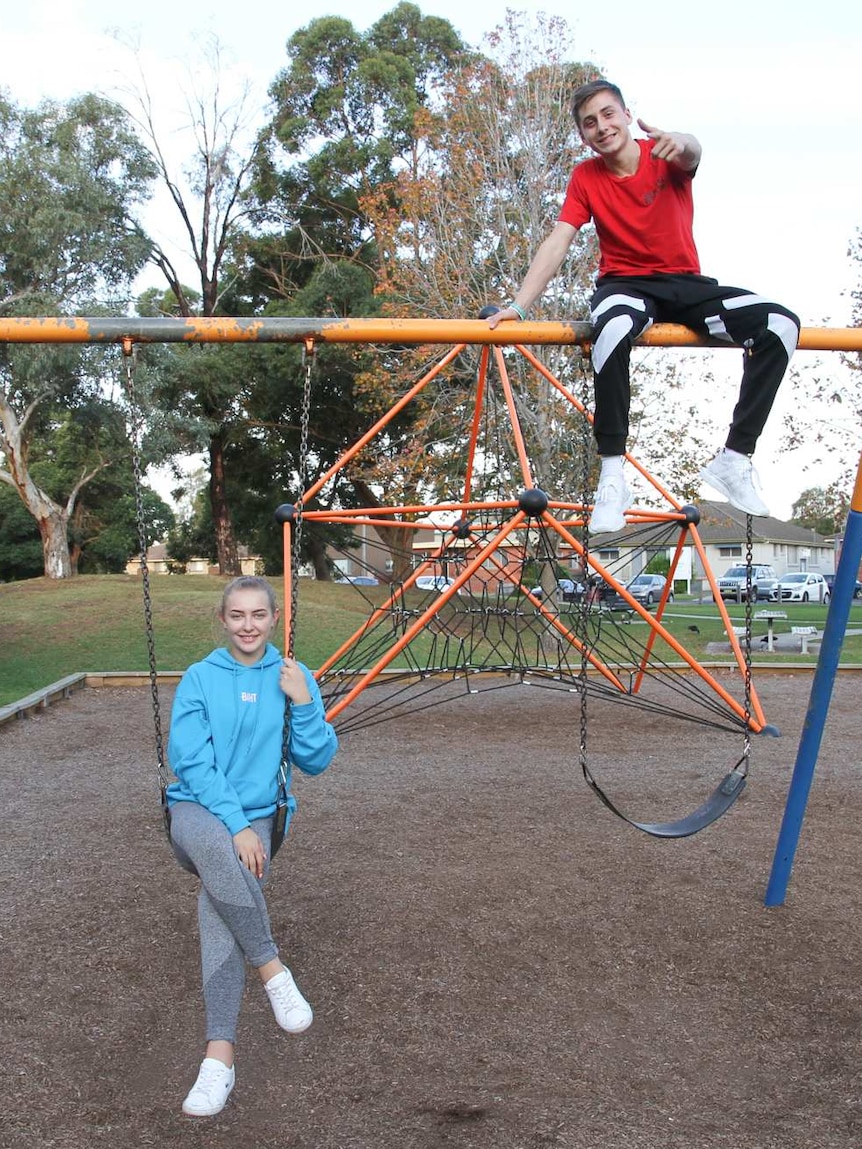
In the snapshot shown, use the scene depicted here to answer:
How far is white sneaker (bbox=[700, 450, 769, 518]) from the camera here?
329 centimetres

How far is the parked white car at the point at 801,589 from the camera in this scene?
105ft

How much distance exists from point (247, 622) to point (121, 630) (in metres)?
12.9

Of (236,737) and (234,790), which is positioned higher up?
(236,737)

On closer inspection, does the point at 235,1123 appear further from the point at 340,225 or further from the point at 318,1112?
the point at 340,225

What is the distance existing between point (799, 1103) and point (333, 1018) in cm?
125

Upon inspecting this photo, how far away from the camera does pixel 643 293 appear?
3.35m

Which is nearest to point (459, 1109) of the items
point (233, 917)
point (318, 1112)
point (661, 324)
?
point (318, 1112)

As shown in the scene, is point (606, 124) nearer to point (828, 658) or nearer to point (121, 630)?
point (828, 658)

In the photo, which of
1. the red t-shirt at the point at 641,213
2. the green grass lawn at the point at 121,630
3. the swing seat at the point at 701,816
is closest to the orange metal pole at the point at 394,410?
the red t-shirt at the point at 641,213

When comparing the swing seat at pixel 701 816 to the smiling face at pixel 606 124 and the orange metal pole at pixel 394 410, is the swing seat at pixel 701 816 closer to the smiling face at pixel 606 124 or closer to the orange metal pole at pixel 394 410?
the smiling face at pixel 606 124

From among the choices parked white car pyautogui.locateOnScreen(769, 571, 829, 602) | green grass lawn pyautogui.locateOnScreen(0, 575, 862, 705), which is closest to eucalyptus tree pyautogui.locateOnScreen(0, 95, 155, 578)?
green grass lawn pyautogui.locateOnScreen(0, 575, 862, 705)

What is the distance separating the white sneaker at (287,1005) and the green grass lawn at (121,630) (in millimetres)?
8471

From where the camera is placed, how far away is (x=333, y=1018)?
294 cm

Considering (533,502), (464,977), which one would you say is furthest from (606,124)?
(464,977)
